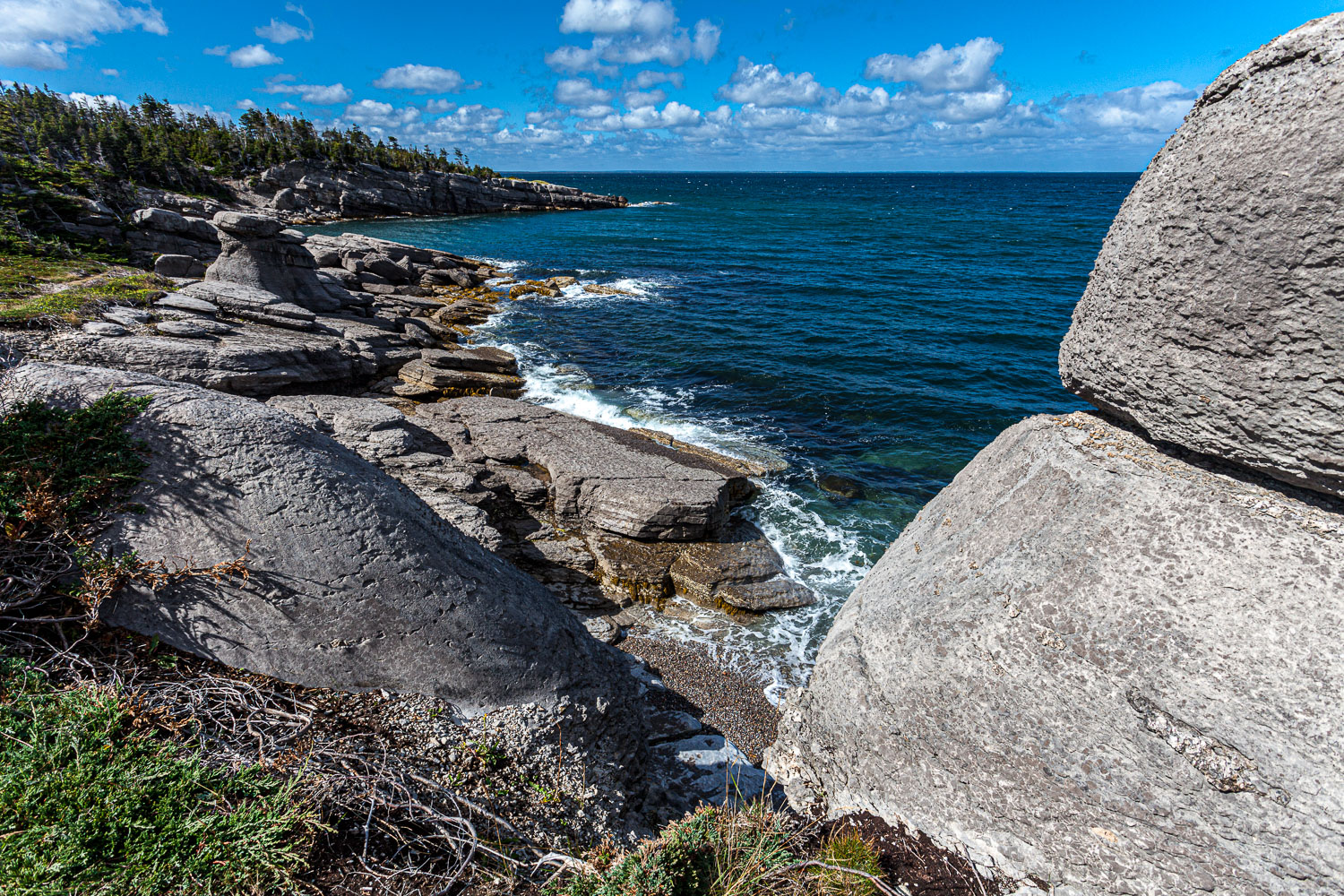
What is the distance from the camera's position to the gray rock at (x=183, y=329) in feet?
34.2

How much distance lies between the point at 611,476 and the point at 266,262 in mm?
14182

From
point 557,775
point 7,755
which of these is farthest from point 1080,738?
point 7,755

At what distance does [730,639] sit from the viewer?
385 inches

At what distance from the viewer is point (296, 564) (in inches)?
157

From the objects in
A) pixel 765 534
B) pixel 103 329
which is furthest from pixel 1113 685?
pixel 103 329

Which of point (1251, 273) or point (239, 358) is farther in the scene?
point (239, 358)

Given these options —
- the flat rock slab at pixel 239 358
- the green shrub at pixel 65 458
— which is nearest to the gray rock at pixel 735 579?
the green shrub at pixel 65 458

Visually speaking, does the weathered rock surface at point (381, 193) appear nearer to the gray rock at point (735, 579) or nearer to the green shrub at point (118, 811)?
the gray rock at point (735, 579)

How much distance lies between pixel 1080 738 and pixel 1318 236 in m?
2.75

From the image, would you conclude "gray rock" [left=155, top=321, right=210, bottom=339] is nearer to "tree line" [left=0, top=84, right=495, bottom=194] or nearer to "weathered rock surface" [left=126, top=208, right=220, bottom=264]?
"weathered rock surface" [left=126, top=208, right=220, bottom=264]

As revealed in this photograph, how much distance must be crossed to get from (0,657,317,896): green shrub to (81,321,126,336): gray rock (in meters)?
8.09

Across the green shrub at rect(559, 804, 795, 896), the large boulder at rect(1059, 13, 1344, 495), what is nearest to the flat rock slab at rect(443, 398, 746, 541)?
the green shrub at rect(559, 804, 795, 896)

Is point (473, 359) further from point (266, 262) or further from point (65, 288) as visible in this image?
point (65, 288)

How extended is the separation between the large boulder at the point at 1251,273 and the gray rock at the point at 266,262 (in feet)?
63.1
